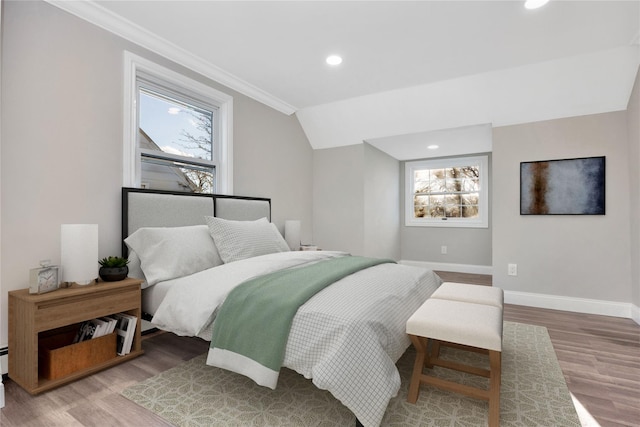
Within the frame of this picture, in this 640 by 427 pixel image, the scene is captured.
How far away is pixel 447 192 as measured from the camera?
5.92 meters

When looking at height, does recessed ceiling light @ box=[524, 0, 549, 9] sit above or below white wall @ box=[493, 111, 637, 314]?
above

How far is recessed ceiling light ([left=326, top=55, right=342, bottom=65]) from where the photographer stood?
10.0 feet

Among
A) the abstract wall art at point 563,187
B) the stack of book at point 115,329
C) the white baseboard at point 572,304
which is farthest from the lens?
the abstract wall art at point 563,187

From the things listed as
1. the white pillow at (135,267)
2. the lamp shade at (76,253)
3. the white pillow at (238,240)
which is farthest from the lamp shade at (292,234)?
the lamp shade at (76,253)

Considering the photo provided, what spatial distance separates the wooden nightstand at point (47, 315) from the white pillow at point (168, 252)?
239 millimetres

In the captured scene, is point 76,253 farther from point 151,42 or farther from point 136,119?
point 151,42

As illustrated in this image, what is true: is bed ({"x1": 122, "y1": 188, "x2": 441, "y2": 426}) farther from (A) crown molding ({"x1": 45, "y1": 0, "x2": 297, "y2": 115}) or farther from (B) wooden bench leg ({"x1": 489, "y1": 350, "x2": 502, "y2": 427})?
(A) crown molding ({"x1": 45, "y1": 0, "x2": 297, "y2": 115})

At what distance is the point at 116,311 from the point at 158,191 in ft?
3.54

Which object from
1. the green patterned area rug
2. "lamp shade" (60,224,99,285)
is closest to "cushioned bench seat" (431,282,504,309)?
→ the green patterned area rug

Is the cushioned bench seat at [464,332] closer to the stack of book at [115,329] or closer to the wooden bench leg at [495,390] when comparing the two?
the wooden bench leg at [495,390]

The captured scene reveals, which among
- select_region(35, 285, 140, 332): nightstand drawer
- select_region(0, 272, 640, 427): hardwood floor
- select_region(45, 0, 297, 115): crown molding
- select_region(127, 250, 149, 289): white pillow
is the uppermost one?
select_region(45, 0, 297, 115): crown molding

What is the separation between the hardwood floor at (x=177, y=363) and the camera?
1614 millimetres

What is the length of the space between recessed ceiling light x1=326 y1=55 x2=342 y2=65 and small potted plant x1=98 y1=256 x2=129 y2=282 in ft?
8.15

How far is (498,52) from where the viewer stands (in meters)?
2.93
